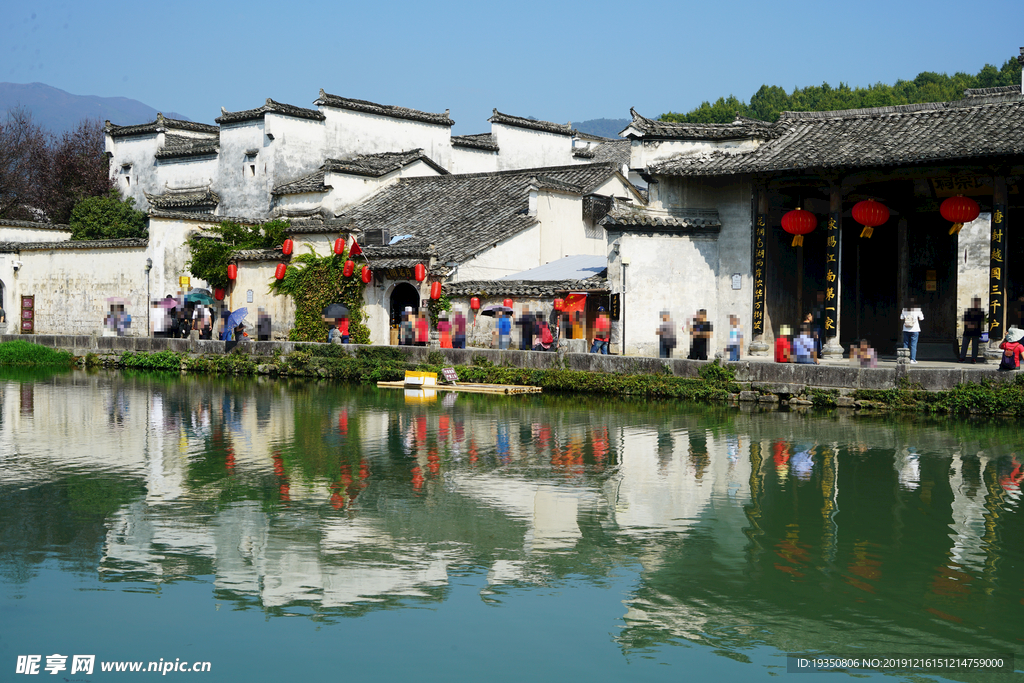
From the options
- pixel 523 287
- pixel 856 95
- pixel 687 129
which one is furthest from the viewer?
pixel 856 95

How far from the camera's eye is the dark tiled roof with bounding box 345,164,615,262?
90.0 ft

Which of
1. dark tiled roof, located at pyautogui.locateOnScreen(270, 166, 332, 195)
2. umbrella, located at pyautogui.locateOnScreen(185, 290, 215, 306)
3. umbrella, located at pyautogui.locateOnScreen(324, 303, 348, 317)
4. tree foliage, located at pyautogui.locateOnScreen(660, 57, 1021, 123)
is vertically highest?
tree foliage, located at pyautogui.locateOnScreen(660, 57, 1021, 123)

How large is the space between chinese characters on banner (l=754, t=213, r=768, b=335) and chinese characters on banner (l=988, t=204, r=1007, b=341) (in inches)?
184

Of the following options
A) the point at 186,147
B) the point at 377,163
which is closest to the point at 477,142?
the point at 377,163

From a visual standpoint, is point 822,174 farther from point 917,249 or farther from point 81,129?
point 81,129

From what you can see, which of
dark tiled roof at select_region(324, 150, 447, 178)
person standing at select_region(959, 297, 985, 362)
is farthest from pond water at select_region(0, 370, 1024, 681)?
dark tiled roof at select_region(324, 150, 447, 178)

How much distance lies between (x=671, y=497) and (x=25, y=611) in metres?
6.08

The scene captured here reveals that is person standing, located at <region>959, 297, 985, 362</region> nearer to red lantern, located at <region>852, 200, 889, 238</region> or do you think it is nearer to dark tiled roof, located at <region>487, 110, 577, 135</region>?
red lantern, located at <region>852, 200, 889, 238</region>

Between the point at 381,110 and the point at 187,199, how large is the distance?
7529 millimetres

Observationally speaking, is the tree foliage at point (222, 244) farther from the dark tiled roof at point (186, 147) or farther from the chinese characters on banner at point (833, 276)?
the chinese characters on banner at point (833, 276)

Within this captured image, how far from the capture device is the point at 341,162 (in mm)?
32875

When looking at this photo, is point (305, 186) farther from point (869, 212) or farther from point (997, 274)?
point (997, 274)

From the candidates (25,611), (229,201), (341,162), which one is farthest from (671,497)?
(229,201)

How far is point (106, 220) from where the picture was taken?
36.7m
